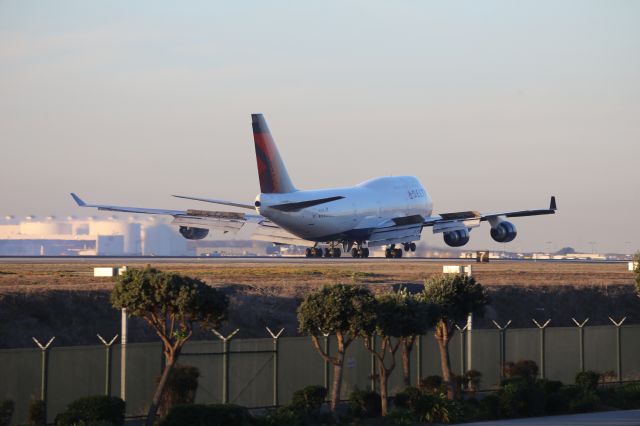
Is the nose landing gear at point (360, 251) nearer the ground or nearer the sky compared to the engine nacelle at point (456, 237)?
nearer the ground

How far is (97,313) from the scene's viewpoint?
37.3 metres

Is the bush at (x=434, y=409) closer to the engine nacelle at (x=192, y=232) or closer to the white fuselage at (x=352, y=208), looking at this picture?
the white fuselage at (x=352, y=208)

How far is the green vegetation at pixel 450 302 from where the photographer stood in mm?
29797

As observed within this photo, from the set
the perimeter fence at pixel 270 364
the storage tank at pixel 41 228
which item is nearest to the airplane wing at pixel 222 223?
the perimeter fence at pixel 270 364

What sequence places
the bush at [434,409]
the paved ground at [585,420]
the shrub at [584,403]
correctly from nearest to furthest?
the paved ground at [585,420]
the bush at [434,409]
the shrub at [584,403]

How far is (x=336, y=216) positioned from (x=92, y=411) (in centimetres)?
5344

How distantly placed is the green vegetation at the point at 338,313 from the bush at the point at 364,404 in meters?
1.00

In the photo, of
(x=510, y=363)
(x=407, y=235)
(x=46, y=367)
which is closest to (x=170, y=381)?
(x=46, y=367)

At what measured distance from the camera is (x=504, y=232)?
8494cm

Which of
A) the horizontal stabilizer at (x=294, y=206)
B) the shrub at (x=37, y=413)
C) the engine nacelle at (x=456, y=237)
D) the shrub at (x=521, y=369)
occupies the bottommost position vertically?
the shrub at (x=37, y=413)

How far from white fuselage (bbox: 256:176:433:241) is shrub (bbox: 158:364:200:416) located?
43.6m

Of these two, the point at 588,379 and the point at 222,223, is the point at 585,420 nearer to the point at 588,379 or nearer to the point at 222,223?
the point at 588,379

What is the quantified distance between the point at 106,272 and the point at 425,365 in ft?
34.9

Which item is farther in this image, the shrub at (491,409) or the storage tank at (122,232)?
the storage tank at (122,232)
